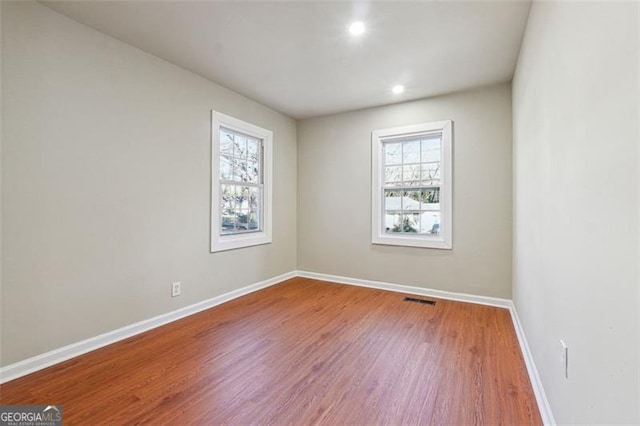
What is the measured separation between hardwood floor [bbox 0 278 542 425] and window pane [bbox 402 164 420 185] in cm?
177

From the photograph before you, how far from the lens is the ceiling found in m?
2.11

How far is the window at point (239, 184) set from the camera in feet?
11.2

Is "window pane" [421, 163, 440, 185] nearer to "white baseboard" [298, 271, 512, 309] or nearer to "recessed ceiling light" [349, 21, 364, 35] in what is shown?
"white baseboard" [298, 271, 512, 309]

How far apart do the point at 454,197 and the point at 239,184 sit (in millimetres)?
2745

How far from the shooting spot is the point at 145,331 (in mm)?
2693

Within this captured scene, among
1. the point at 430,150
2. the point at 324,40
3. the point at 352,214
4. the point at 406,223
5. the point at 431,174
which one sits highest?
the point at 324,40

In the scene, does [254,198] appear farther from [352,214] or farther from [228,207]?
[352,214]

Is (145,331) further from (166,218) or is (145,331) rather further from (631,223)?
(631,223)

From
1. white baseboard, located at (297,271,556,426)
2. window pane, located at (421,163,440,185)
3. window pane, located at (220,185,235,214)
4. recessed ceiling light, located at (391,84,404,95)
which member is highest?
recessed ceiling light, located at (391,84,404,95)

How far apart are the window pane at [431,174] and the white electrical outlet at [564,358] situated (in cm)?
266

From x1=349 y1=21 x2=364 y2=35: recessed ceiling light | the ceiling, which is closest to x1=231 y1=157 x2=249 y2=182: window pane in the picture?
the ceiling
